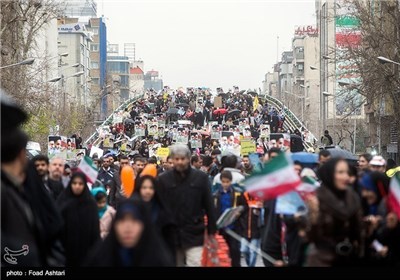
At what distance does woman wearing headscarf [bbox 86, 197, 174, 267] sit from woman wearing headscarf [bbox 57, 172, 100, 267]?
10.6 ft

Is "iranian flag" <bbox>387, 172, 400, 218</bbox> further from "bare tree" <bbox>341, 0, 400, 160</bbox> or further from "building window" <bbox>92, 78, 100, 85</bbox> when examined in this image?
"building window" <bbox>92, 78, 100, 85</bbox>

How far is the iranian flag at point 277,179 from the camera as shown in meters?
10.3

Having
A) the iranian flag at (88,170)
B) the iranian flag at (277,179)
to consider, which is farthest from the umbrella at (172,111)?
the iranian flag at (277,179)

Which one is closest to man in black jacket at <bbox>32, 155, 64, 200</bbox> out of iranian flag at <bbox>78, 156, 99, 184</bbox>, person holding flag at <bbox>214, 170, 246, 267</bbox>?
iranian flag at <bbox>78, 156, 99, 184</bbox>

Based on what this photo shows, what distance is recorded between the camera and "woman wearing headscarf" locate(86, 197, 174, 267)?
26.5 feet

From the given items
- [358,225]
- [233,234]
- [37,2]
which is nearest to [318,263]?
[358,225]

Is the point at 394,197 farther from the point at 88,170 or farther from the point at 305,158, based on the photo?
the point at 88,170

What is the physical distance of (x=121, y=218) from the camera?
815 cm

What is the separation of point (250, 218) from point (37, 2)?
36.9 m

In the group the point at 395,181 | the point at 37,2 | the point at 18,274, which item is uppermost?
the point at 37,2

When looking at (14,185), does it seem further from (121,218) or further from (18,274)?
(18,274)

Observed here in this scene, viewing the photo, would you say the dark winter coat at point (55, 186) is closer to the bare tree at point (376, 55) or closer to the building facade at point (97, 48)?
the bare tree at point (376, 55)

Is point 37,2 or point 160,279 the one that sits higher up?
point 37,2

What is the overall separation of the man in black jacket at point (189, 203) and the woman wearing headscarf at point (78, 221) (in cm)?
123
